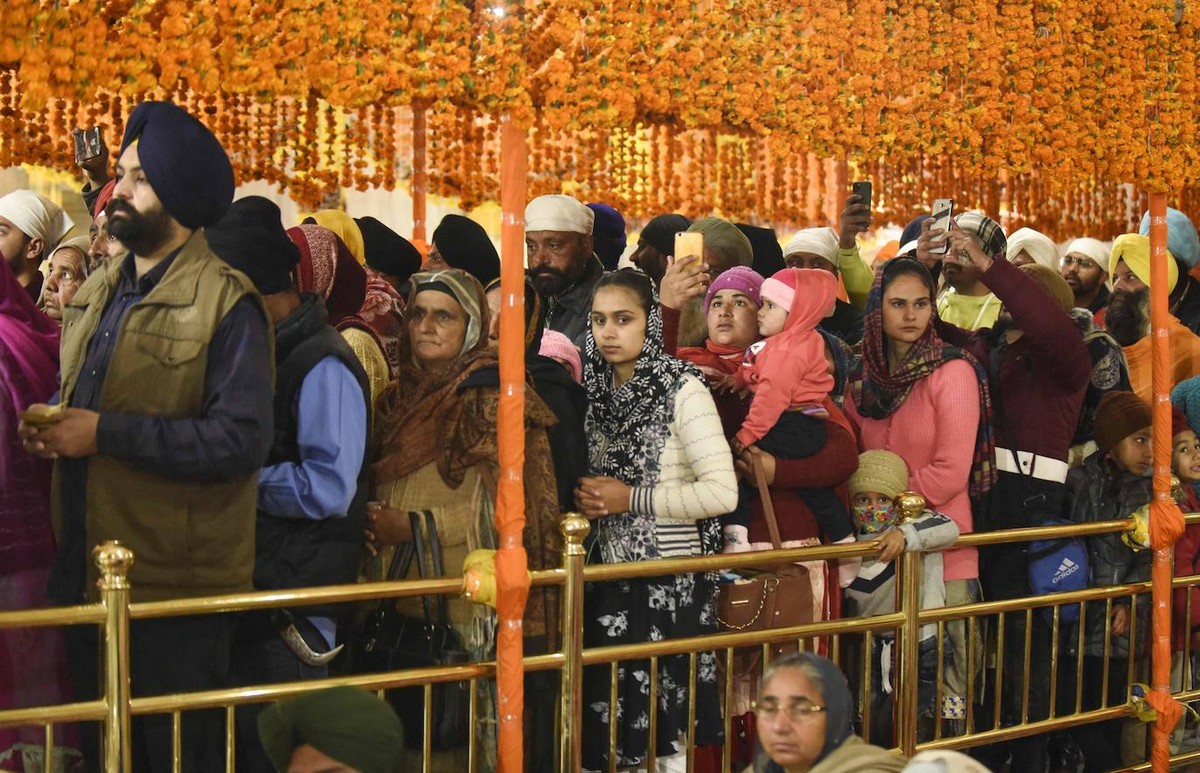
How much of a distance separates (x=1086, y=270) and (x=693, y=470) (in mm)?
3049

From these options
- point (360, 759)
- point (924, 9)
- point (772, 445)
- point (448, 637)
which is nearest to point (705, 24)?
point (924, 9)

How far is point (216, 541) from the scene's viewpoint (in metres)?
3.04

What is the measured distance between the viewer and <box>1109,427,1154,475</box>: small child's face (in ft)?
15.3

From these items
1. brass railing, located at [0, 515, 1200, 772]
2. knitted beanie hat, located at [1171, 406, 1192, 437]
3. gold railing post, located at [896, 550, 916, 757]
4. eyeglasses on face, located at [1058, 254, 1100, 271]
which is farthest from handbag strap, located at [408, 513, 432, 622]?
eyeglasses on face, located at [1058, 254, 1100, 271]

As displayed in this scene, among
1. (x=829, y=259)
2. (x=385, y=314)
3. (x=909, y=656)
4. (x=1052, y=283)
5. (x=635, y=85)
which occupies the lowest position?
(x=909, y=656)

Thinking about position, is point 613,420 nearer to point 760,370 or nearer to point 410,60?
point 760,370

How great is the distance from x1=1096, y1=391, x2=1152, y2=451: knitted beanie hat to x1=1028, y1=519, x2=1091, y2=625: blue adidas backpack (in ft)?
1.12

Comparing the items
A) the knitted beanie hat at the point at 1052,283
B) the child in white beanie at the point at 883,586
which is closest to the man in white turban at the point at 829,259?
the knitted beanie hat at the point at 1052,283

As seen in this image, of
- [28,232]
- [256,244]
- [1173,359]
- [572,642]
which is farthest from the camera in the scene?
[1173,359]

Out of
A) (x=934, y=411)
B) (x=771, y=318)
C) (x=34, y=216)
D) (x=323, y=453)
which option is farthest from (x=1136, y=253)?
(x=34, y=216)

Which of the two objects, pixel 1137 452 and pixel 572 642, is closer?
pixel 572 642

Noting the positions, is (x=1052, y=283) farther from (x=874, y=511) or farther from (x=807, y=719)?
Result: (x=807, y=719)

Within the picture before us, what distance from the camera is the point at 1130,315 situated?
5.65 m

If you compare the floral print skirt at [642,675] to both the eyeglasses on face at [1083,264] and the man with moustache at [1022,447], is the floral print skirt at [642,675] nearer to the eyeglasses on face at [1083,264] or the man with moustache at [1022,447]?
the man with moustache at [1022,447]
